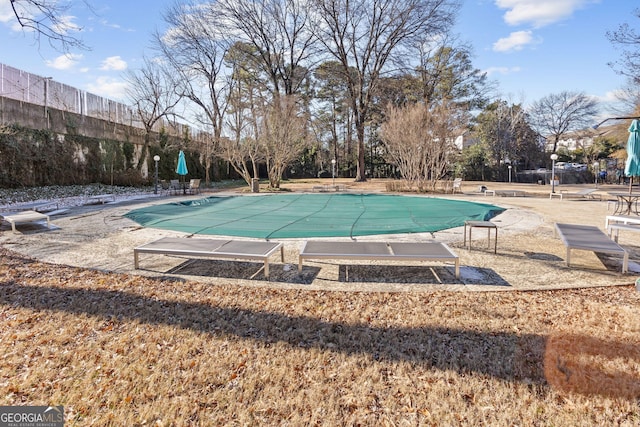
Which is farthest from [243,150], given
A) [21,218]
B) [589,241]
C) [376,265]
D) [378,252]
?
[589,241]

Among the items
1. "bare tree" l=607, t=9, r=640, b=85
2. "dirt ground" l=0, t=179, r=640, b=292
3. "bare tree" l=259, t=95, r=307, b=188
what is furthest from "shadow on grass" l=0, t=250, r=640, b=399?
"bare tree" l=607, t=9, r=640, b=85

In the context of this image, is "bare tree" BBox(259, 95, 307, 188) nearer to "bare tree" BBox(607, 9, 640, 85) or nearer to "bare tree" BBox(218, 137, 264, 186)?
"bare tree" BBox(218, 137, 264, 186)

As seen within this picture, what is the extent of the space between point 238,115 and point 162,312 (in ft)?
63.3

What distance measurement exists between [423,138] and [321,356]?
15.8m

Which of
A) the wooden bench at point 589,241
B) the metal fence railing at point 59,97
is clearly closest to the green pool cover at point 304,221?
the wooden bench at point 589,241

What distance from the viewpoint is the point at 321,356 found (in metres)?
2.46

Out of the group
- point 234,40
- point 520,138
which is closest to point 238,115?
point 234,40

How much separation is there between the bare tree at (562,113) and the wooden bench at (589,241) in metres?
34.4

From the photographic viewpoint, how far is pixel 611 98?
24.4 meters

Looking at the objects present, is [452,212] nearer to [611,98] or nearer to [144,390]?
[144,390]

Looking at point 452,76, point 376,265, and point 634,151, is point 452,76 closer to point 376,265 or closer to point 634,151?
point 634,151

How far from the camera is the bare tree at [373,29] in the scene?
22656 millimetres

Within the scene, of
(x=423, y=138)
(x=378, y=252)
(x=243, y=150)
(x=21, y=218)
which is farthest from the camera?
(x=243, y=150)

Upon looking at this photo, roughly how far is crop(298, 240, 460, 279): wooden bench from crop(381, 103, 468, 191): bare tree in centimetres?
1314
